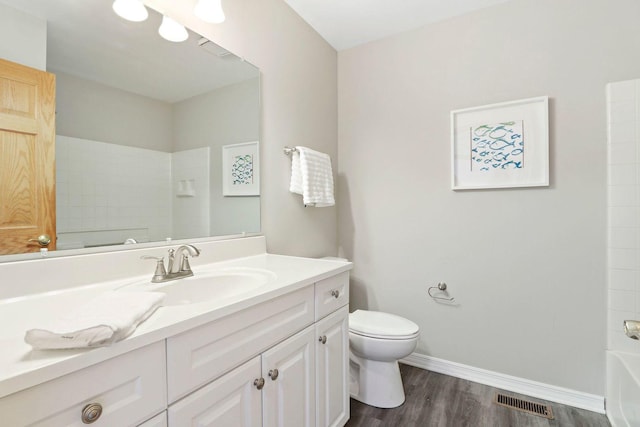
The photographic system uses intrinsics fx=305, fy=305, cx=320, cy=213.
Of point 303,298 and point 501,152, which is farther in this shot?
point 501,152

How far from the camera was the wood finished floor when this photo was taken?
158 centimetres

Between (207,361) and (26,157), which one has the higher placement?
A: (26,157)

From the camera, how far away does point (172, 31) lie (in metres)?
1.32

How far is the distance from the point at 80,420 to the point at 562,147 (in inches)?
91.2

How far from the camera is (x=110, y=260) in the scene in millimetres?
1077

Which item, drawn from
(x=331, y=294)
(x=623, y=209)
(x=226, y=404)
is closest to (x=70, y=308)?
(x=226, y=404)

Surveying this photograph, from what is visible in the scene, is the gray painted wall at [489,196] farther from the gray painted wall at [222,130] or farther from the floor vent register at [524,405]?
the gray painted wall at [222,130]

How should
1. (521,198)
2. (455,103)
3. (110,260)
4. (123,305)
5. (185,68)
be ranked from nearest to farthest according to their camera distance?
1. (123,305)
2. (110,260)
3. (185,68)
4. (521,198)
5. (455,103)

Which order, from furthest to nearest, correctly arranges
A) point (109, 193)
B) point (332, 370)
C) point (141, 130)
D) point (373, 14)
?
point (373, 14), point (332, 370), point (141, 130), point (109, 193)

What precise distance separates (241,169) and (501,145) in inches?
62.2

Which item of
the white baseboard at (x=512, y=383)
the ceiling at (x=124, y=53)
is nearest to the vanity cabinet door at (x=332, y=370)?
the white baseboard at (x=512, y=383)

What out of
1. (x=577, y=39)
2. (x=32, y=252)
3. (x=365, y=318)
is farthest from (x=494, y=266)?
(x=32, y=252)

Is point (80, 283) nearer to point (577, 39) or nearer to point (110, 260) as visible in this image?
point (110, 260)

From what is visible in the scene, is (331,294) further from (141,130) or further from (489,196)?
(489,196)
